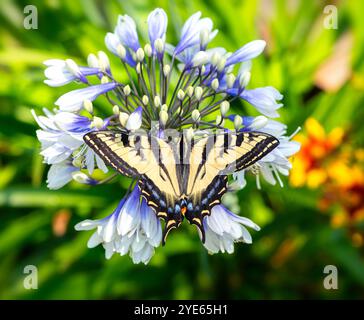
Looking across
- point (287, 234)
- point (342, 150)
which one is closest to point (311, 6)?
point (342, 150)

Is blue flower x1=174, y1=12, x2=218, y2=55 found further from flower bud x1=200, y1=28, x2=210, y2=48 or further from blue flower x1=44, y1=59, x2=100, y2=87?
blue flower x1=44, y1=59, x2=100, y2=87

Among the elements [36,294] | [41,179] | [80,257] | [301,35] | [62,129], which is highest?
[301,35]

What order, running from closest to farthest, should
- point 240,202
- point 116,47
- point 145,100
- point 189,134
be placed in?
point 189,134, point 145,100, point 116,47, point 240,202

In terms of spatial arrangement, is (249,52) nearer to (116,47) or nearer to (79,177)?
(116,47)

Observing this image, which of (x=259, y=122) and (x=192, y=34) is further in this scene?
(x=192, y=34)

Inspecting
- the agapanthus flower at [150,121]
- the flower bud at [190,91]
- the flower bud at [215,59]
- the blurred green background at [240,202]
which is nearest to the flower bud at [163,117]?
the agapanthus flower at [150,121]

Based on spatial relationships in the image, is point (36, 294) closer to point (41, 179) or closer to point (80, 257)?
point (80, 257)

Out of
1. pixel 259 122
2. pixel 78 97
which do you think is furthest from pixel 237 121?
pixel 78 97
